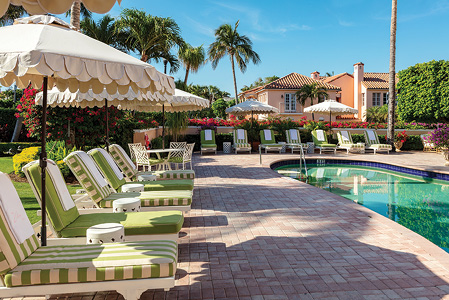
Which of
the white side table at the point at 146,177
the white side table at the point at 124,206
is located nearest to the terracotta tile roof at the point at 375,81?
the white side table at the point at 146,177

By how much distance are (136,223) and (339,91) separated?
3734 cm

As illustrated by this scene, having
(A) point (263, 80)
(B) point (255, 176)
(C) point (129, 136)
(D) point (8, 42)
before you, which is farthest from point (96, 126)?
(A) point (263, 80)

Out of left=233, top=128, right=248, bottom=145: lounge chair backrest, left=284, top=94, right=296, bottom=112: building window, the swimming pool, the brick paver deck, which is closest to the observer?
the brick paver deck

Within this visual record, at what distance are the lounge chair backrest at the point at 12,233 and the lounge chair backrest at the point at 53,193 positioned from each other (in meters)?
0.54

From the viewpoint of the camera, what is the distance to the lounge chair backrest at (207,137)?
16922 millimetres

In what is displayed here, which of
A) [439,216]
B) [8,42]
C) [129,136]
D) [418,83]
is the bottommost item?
[439,216]

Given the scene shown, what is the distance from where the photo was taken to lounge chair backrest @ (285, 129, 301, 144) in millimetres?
17672

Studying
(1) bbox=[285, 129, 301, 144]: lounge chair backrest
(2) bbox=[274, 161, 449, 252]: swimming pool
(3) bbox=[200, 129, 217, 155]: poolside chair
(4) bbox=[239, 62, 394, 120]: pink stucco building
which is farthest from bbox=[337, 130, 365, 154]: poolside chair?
(4) bbox=[239, 62, 394, 120]: pink stucco building

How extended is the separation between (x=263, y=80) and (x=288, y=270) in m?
60.9

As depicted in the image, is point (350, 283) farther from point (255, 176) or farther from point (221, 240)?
point (255, 176)

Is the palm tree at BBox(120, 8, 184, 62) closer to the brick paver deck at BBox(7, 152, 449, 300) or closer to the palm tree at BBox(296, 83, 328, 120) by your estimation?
the brick paver deck at BBox(7, 152, 449, 300)

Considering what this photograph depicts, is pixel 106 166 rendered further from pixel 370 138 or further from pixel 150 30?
pixel 370 138

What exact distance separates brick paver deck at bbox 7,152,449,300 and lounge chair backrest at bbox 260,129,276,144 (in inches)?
436

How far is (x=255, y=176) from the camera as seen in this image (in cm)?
971
